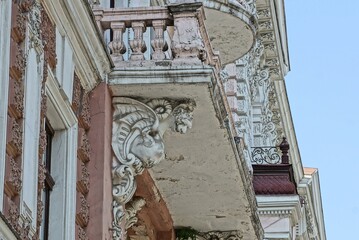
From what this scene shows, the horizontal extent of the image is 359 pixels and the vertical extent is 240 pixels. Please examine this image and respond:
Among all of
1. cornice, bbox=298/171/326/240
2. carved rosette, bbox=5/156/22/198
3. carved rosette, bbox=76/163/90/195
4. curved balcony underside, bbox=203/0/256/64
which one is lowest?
carved rosette, bbox=5/156/22/198

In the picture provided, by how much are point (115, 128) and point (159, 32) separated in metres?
1.18

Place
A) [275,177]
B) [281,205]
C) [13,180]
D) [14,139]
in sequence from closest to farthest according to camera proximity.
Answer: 1. [13,180]
2. [14,139]
3. [281,205]
4. [275,177]

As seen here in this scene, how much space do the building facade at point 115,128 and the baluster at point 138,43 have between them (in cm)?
1

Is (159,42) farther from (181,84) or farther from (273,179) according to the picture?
(273,179)

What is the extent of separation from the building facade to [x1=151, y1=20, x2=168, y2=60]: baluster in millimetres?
15

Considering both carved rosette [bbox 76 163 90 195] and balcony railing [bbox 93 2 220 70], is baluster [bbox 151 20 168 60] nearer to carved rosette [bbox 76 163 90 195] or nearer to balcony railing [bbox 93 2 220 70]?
balcony railing [bbox 93 2 220 70]

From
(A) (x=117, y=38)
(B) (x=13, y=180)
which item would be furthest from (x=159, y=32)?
(B) (x=13, y=180)

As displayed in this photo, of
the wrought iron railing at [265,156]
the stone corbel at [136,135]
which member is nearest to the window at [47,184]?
the stone corbel at [136,135]

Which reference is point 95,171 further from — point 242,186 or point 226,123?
point 242,186

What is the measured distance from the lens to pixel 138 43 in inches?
711

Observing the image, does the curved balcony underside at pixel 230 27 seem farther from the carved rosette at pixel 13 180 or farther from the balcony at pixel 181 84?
the carved rosette at pixel 13 180

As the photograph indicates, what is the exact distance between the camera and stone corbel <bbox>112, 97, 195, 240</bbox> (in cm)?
1814

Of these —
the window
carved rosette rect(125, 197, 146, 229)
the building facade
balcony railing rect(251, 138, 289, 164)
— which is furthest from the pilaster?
balcony railing rect(251, 138, 289, 164)

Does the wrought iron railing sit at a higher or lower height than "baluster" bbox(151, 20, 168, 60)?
higher
